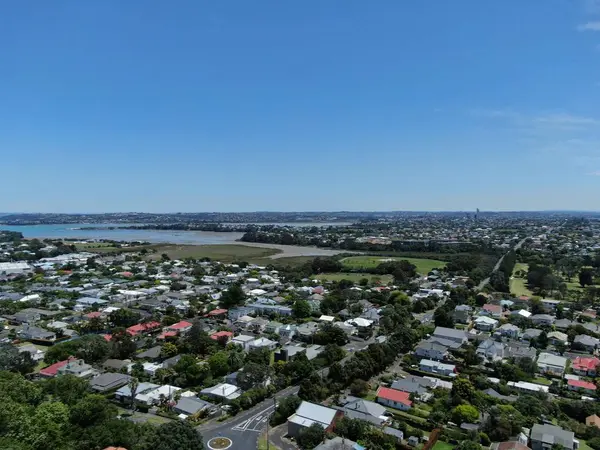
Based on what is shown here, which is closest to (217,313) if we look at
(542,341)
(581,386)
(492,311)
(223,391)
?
(223,391)

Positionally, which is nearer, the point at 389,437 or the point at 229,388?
the point at 389,437

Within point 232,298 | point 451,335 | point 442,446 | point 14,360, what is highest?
point 14,360

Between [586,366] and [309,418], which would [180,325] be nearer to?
[309,418]

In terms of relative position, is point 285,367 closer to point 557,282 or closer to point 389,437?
point 389,437

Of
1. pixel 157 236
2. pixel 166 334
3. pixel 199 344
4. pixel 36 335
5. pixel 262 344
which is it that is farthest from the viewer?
pixel 157 236

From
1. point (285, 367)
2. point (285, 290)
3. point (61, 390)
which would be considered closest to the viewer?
point (61, 390)

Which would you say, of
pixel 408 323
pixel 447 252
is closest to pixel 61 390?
pixel 408 323

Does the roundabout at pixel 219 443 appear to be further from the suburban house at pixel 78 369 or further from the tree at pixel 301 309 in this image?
the tree at pixel 301 309

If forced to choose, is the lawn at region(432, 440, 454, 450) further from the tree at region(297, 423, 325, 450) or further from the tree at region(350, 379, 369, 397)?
the tree at region(297, 423, 325, 450)
